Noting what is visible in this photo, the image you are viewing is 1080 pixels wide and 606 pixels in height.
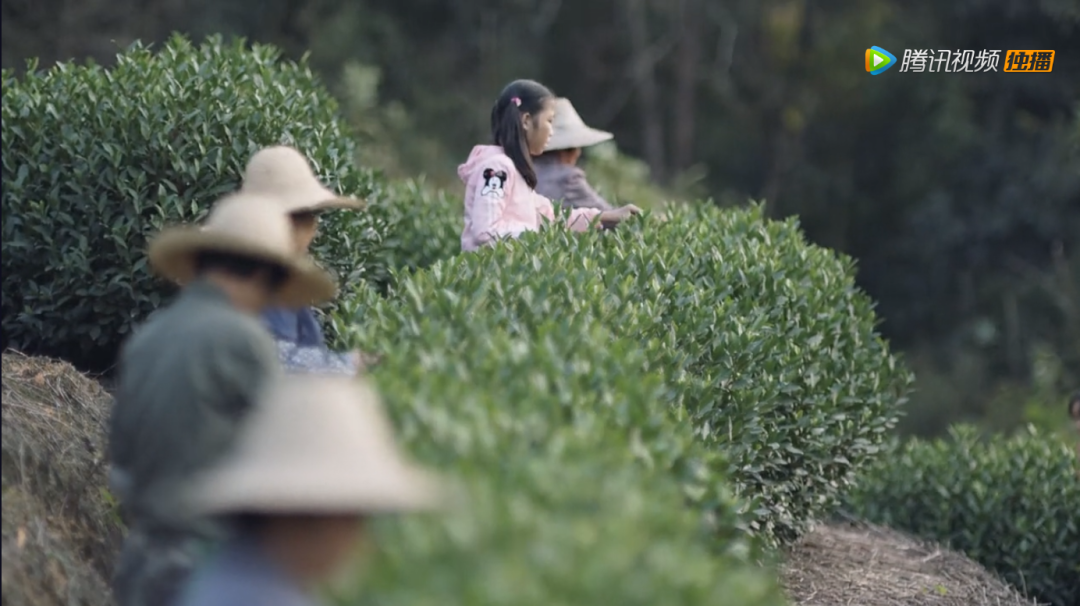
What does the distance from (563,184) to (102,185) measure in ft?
8.34

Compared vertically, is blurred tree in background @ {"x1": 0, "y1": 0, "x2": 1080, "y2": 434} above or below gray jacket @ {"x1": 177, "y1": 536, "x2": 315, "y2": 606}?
above

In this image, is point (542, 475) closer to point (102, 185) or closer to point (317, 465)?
point (317, 465)

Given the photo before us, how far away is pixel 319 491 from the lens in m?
3.26

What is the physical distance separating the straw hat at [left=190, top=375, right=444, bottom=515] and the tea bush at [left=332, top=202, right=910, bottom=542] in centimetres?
124

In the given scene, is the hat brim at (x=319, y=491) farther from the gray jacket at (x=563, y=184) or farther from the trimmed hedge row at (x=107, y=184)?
the gray jacket at (x=563, y=184)

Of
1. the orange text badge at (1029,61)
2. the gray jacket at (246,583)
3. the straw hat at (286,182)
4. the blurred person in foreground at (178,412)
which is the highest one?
the orange text badge at (1029,61)

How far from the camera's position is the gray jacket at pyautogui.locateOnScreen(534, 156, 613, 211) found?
337 inches

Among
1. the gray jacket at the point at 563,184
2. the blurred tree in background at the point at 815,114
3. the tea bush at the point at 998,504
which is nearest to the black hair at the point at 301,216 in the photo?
the gray jacket at the point at 563,184

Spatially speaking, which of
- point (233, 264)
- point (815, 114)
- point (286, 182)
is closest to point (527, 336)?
point (286, 182)

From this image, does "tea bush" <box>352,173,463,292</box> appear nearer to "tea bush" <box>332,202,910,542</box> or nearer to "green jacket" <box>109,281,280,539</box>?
"tea bush" <box>332,202,910,542</box>

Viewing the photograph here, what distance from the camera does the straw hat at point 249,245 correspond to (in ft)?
13.9

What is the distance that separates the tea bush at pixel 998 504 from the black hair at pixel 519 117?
3.65 m

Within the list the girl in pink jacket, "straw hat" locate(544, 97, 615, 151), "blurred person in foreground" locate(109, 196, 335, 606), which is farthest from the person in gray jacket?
"blurred person in foreground" locate(109, 196, 335, 606)

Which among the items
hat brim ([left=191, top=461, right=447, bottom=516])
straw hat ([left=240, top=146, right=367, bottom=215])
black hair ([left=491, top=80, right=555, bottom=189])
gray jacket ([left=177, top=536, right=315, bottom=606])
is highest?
black hair ([left=491, top=80, right=555, bottom=189])
